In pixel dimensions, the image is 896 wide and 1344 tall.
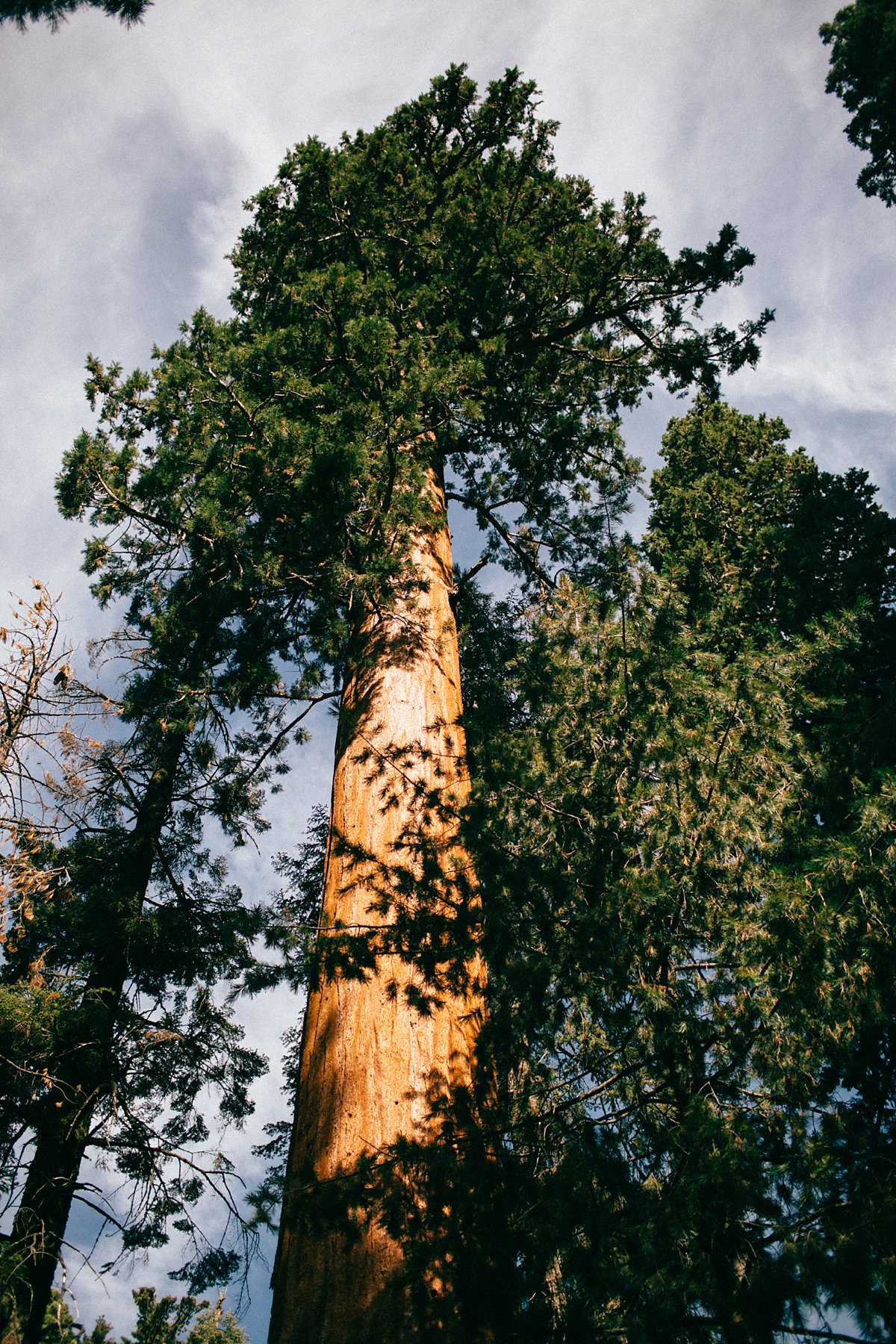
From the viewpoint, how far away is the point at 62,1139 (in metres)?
4.29

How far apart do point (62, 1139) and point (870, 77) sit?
13.3 metres

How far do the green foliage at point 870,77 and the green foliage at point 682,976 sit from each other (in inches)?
349

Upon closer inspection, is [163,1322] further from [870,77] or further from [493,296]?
[870,77]

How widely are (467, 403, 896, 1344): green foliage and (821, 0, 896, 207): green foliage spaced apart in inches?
349

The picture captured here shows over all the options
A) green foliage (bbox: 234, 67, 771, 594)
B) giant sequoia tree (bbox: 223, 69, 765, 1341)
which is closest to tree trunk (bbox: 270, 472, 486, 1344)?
giant sequoia tree (bbox: 223, 69, 765, 1341)

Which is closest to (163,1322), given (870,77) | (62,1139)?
(62,1139)

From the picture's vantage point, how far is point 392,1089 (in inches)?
101

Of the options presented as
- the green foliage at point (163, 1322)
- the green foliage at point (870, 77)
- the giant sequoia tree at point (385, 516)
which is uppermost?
the green foliage at point (870, 77)

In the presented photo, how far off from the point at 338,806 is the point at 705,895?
6.00ft

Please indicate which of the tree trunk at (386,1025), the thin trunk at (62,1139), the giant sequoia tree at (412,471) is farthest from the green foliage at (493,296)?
the thin trunk at (62,1139)

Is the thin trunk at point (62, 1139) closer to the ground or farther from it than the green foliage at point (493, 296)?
closer to the ground

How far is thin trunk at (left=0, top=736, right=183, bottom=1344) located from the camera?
4.00m

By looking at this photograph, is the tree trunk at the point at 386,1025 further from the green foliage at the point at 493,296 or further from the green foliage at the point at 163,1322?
the green foliage at the point at 163,1322

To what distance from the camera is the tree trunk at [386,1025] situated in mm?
2162
